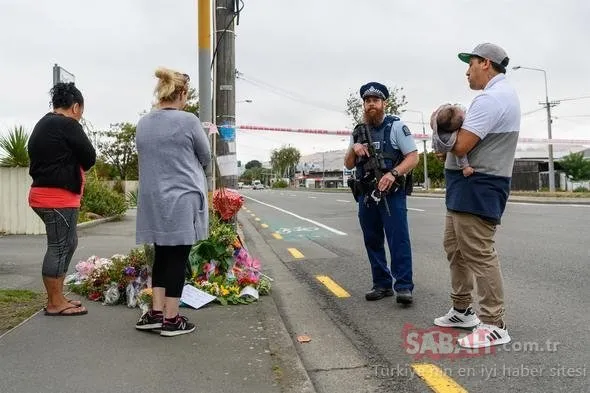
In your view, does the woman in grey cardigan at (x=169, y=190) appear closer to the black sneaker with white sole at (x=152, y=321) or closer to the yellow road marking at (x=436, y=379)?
the black sneaker with white sole at (x=152, y=321)

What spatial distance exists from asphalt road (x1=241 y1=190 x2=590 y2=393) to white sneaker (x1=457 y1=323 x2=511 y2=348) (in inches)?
2.5

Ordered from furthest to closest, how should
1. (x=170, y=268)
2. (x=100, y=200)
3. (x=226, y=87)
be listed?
(x=100, y=200) → (x=226, y=87) → (x=170, y=268)

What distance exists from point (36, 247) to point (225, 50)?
4.53 metres

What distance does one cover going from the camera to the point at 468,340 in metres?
3.81

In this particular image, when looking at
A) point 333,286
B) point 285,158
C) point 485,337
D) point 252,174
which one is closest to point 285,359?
point 485,337

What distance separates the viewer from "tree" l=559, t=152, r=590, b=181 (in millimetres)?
55553

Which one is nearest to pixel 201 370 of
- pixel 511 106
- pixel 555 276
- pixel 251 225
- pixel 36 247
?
pixel 511 106

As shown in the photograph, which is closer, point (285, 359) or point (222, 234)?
point (285, 359)

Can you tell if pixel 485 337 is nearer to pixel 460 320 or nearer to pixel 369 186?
pixel 460 320

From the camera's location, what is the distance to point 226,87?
Answer: 7.02m

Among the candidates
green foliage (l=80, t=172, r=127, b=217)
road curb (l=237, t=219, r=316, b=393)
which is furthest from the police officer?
green foliage (l=80, t=172, r=127, b=217)

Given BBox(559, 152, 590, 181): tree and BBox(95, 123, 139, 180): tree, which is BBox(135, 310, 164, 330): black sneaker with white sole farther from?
BBox(559, 152, 590, 181): tree

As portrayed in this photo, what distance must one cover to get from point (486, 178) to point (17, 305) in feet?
13.0

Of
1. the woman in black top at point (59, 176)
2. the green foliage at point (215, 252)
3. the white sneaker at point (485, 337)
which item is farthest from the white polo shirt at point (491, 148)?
the woman in black top at point (59, 176)
